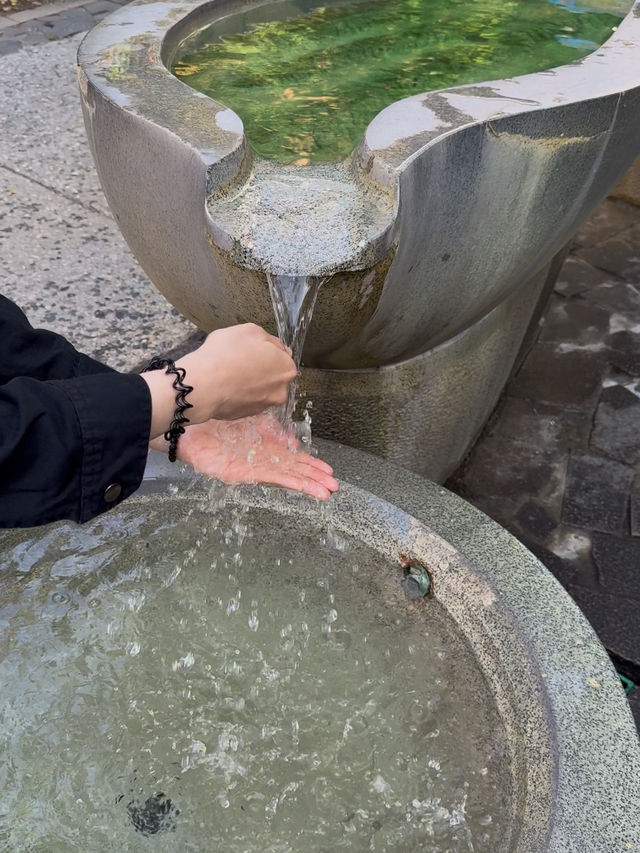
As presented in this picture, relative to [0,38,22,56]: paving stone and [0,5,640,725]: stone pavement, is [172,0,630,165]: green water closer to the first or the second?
[0,5,640,725]: stone pavement

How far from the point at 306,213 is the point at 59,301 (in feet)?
6.17

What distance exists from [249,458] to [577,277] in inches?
95.7

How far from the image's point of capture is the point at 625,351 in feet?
11.5

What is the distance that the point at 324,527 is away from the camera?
2061 mm

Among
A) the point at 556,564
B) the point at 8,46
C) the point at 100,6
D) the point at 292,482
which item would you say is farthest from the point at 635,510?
the point at 100,6

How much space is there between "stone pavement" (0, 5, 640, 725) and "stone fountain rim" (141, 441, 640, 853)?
0.70 m

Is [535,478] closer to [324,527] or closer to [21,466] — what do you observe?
[324,527]

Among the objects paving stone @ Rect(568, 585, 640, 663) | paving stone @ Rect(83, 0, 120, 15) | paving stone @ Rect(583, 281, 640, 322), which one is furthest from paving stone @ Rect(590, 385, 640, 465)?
paving stone @ Rect(83, 0, 120, 15)

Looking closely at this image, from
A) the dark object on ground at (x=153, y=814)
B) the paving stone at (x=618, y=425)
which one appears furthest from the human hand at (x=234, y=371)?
the paving stone at (x=618, y=425)

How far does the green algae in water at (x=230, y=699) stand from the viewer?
5.82ft

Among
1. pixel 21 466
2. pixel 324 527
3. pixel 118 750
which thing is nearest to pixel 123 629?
pixel 118 750

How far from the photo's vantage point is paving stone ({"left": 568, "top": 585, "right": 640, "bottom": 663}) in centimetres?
242

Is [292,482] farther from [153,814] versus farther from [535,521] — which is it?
[535,521]

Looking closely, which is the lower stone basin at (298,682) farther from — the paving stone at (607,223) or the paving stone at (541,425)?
the paving stone at (607,223)
